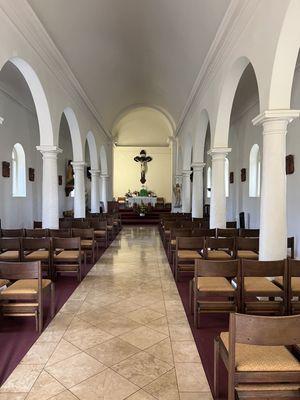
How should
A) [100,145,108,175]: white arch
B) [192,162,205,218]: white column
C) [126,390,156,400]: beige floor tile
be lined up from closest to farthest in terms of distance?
[126,390,156,400]: beige floor tile, [192,162,205,218]: white column, [100,145,108,175]: white arch

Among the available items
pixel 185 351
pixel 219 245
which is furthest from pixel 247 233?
pixel 185 351

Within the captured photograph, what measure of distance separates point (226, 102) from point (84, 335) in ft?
20.5

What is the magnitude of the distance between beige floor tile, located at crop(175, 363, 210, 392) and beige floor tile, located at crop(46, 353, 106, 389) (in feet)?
2.53

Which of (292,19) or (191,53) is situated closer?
(292,19)

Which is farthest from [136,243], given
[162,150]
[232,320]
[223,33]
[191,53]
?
[162,150]

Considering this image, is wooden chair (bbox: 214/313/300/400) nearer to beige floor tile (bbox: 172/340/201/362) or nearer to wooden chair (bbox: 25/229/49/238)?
beige floor tile (bbox: 172/340/201/362)

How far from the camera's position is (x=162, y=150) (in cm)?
2556

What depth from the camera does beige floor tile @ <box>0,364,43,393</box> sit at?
3.00m

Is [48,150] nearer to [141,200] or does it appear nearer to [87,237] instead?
[87,237]

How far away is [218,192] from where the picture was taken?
8859 mm

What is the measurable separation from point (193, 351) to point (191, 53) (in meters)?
8.38

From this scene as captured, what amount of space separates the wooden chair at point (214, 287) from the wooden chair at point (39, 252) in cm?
292

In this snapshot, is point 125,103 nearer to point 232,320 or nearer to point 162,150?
point 162,150

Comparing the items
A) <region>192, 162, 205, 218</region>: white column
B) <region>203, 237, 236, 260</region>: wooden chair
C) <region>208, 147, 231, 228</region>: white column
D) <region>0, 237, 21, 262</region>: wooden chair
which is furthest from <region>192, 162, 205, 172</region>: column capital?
<region>0, 237, 21, 262</region>: wooden chair
